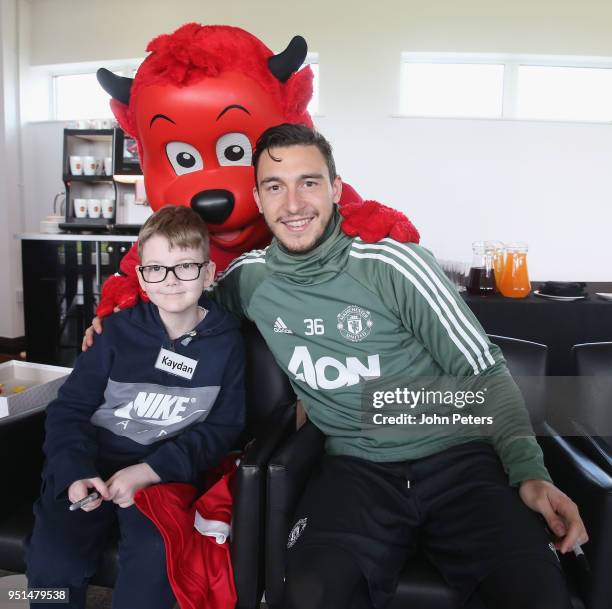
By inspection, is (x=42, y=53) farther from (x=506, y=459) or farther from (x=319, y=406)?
(x=506, y=459)

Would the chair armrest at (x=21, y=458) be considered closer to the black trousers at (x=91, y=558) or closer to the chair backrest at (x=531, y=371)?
the black trousers at (x=91, y=558)

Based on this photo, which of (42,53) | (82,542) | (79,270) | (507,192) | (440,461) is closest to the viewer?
(82,542)

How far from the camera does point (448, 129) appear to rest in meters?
4.16

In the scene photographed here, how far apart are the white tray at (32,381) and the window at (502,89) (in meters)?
3.51

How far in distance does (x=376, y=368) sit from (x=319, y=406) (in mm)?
167

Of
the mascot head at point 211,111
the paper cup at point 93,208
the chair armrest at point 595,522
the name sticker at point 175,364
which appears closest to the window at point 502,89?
the paper cup at point 93,208

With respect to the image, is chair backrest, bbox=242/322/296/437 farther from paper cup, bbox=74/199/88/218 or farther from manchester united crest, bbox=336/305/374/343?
paper cup, bbox=74/199/88/218

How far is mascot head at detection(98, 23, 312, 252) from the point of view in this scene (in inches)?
58.6

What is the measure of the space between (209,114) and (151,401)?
2.72 feet

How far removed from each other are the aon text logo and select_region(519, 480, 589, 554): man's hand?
1.29 ft

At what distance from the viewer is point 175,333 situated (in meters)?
1.29

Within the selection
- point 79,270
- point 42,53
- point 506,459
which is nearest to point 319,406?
point 506,459

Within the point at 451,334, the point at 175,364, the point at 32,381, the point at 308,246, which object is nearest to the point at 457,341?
the point at 451,334

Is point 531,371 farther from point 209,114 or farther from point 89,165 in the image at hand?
point 89,165
